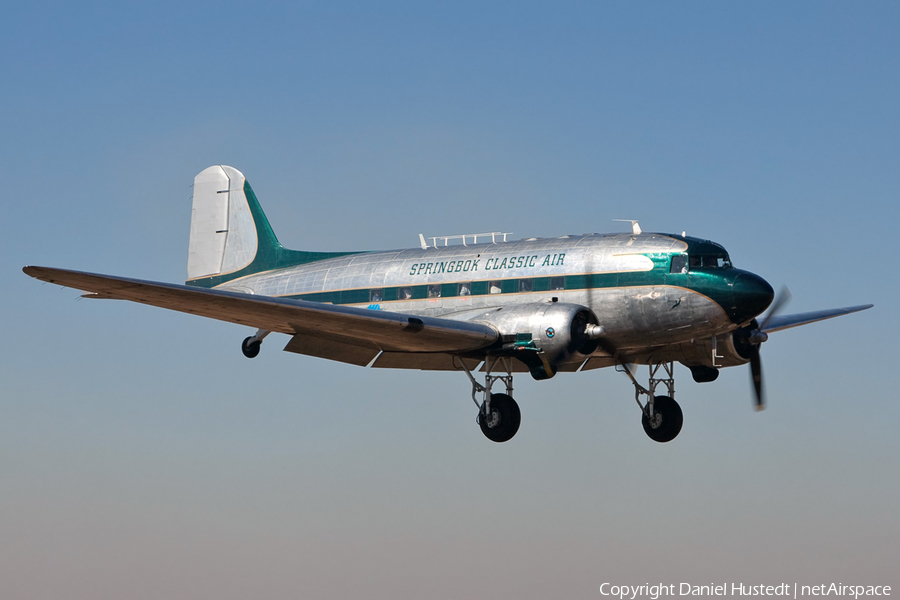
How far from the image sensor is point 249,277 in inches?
1200

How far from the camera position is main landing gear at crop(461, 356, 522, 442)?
23.1 meters

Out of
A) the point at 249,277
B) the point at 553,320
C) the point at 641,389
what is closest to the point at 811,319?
the point at 641,389

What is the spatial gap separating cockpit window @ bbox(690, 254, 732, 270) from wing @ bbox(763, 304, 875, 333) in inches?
168

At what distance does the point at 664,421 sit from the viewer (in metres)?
26.0

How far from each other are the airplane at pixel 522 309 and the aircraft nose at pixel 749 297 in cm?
3

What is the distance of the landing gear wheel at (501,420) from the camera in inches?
911

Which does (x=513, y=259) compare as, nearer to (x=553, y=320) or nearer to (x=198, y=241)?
(x=553, y=320)

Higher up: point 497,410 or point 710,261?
point 710,261

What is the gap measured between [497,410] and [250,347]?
780cm

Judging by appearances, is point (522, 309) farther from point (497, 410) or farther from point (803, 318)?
point (803, 318)

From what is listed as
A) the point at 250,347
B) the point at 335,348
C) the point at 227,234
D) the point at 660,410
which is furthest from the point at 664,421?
the point at 227,234

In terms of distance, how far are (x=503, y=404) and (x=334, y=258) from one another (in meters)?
7.48

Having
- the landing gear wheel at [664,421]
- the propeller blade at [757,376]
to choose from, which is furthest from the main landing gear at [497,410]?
the propeller blade at [757,376]

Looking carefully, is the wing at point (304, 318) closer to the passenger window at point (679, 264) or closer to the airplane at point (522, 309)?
the airplane at point (522, 309)
